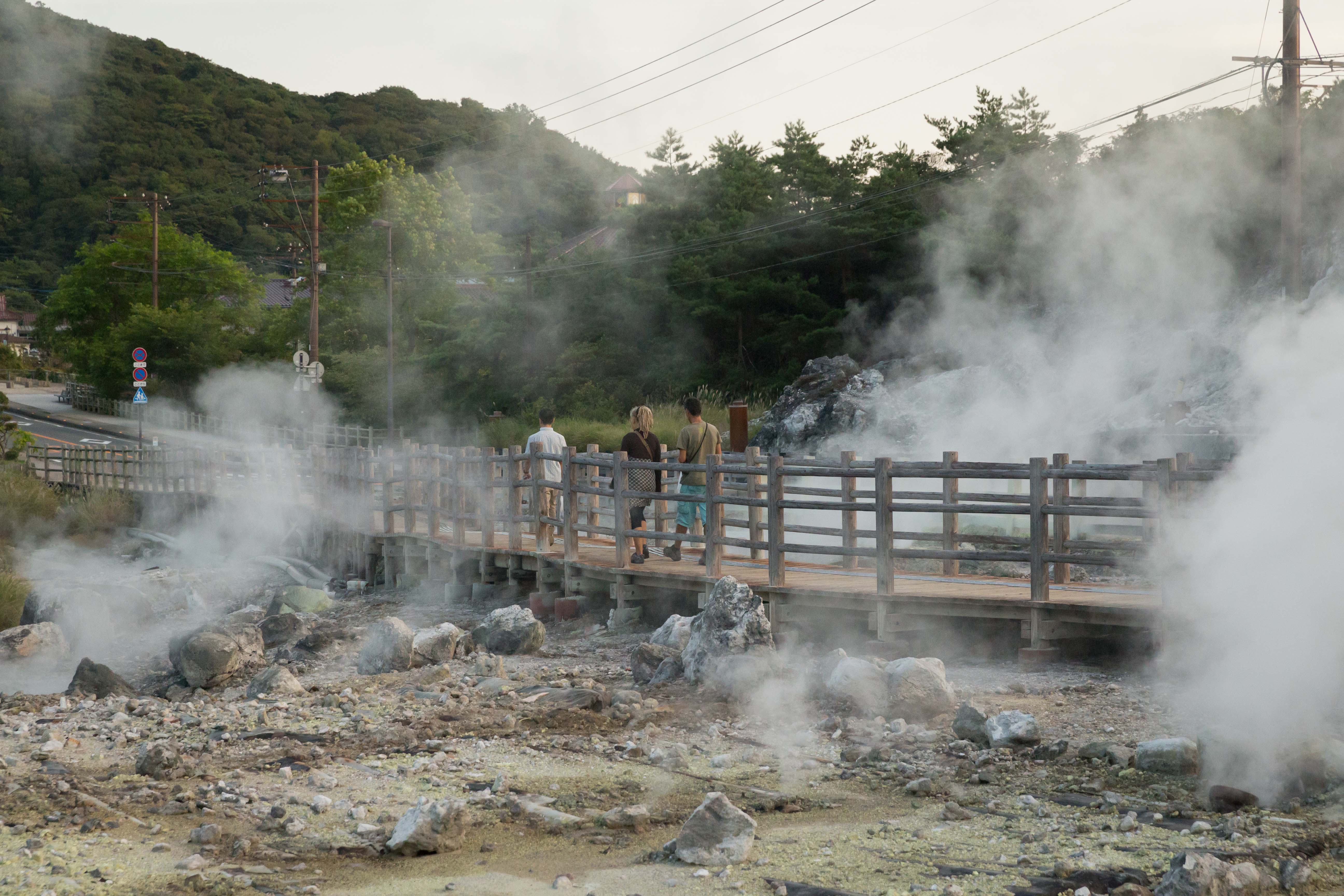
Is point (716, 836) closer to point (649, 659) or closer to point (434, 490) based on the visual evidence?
point (649, 659)

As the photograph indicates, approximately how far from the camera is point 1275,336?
69.4 ft

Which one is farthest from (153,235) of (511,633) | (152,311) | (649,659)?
(649,659)

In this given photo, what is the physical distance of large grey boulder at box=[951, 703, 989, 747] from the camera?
7.68 m

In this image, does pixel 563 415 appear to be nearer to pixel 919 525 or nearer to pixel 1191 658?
pixel 919 525

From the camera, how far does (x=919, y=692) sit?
8.33 meters

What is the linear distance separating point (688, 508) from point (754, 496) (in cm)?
86

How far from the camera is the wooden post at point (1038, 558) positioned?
9.44 metres

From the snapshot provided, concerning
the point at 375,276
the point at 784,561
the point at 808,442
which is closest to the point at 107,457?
the point at 808,442

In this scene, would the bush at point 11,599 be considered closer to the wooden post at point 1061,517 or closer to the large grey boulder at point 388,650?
the large grey boulder at point 388,650

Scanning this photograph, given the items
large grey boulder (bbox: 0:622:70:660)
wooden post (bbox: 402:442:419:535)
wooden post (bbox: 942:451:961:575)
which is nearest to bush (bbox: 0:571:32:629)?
large grey boulder (bbox: 0:622:70:660)

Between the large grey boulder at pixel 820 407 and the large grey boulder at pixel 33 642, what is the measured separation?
16.4 metres

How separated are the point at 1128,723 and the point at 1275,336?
1548 cm

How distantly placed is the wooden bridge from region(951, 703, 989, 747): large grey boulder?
1.87m

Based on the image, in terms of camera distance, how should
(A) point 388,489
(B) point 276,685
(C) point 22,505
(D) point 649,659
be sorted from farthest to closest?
(C) point 22,505 → (A) point 388,489 → (B) point 276,685 → (D) point 649,659
